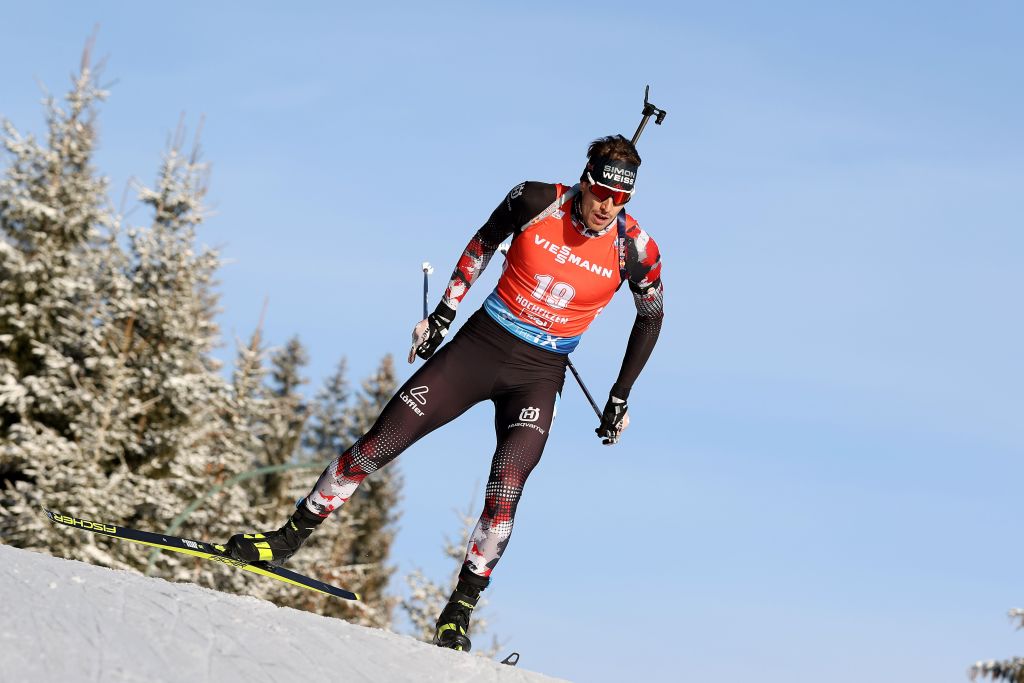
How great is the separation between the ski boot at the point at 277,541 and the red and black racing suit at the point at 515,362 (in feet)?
1.48

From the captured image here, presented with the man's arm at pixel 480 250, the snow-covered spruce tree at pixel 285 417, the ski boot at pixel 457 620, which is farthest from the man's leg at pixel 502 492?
the snow-covered spruce tree at pixel 285 417

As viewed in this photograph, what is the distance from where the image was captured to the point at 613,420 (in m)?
7.61

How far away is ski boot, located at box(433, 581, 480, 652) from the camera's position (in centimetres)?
690

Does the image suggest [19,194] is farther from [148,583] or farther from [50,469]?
[148,583]

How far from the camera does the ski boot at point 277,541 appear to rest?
297 inches

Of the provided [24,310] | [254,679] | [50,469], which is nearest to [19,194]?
[24,310]

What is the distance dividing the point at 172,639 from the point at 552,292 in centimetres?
285

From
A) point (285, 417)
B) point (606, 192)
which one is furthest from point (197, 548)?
point (285, 417)

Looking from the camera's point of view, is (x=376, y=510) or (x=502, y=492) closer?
(x=502, y=492)

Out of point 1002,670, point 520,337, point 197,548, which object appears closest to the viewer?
point 520,337

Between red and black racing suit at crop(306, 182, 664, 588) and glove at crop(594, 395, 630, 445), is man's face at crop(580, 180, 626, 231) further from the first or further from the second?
glove at crop(594, 395, 630, 445)

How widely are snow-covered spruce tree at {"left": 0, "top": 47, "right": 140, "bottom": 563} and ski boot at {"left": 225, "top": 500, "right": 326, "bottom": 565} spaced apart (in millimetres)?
14679

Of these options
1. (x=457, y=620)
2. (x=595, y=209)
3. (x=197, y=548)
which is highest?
(x=595, y=209)

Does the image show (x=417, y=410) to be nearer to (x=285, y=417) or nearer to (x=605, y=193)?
(x=605, y=193)
